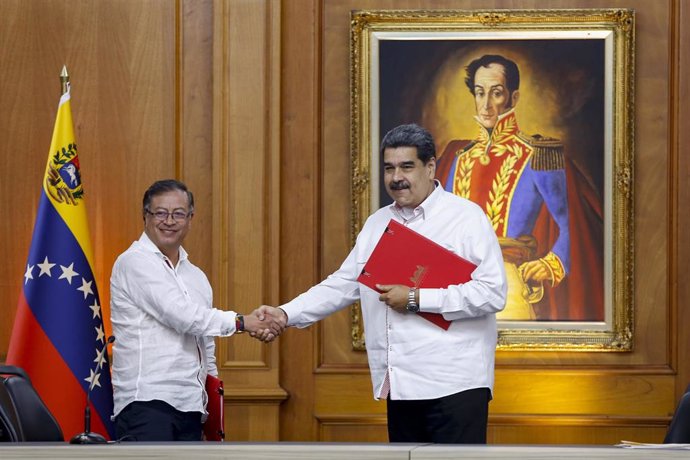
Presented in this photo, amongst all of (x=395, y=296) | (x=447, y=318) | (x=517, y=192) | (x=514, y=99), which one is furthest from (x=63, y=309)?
(x=514, y=99)

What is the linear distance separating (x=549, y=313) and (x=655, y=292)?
18.0 inches

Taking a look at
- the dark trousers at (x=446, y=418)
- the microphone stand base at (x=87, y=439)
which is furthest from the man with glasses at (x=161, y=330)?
the microphone stand base at (x=87, y=439)

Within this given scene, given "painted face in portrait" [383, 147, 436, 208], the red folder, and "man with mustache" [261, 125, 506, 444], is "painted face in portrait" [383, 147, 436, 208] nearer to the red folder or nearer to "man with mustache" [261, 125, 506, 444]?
"man with mustache" [261, 125, 506, 444]

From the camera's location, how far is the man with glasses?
13.7ft

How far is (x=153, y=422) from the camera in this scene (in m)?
4.14

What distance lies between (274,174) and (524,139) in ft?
3.57

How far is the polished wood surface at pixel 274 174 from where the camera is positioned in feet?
17.9

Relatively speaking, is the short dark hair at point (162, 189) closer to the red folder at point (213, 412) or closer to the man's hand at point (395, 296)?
the red folder at point (213, 412)

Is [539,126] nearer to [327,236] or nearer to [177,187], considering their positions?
[327,236]

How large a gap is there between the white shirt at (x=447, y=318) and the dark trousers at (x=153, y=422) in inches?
25.6

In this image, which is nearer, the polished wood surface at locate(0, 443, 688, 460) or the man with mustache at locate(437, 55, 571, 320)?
the polished wood surface at locate(0, 443, 688, 460)

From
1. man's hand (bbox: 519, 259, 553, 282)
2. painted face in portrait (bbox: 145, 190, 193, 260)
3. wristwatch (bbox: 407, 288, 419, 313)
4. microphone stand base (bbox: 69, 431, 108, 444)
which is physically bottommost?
microphone stand base (bbox: 69, 431, 108, 444)

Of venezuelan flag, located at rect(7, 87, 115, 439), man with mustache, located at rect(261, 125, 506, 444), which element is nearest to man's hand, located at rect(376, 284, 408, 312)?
man with mustache, located at rect(261, 125, 506, 444)

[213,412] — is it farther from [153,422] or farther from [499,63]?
[499,63]
